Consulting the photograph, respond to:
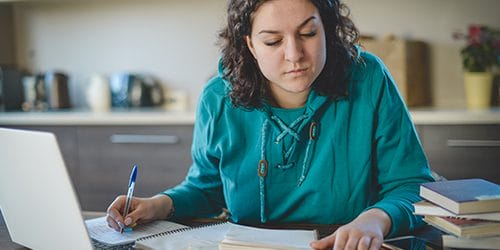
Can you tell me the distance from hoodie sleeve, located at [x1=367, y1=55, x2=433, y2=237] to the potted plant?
4.84 feet

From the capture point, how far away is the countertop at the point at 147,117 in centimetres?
258

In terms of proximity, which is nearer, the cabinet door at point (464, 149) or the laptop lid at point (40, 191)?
the laptop lid at point (40, 191)

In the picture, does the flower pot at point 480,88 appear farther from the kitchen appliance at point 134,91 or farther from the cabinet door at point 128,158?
the kitchen appliance at point 134,91

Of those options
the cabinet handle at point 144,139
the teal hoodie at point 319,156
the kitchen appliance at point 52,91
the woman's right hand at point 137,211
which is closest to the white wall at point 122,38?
the kitchen appliance at point 52,91

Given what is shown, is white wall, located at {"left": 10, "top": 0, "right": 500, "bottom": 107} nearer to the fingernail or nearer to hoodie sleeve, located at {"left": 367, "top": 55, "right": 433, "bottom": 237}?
hoodie sleeve, located at {"left": 367, "top": 55, "right": 433, "bottom": 237}

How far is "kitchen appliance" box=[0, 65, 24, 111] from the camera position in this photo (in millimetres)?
3518

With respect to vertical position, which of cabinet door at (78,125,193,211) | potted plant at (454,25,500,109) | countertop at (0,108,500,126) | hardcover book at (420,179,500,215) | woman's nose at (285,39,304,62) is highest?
woman's nose at (285,39,304,62)

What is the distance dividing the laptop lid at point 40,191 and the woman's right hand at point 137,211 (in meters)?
0.18

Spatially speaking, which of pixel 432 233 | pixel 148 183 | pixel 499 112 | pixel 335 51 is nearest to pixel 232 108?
pixel 335 51

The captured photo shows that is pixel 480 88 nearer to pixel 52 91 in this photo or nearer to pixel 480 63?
pixel 480 63

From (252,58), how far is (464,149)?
1.40 metres

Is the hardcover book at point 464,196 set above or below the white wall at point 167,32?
below

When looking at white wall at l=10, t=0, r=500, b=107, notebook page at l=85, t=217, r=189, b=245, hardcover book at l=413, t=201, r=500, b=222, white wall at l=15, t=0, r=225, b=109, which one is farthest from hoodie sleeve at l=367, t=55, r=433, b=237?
white wall at l=15, t=0, r=225, b=109

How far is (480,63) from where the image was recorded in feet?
9.17
